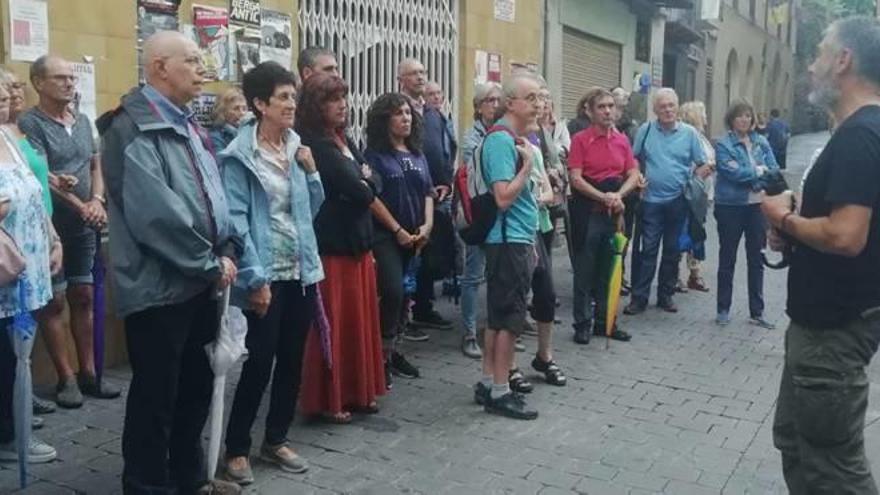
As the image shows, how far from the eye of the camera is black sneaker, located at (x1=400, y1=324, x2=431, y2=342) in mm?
6746

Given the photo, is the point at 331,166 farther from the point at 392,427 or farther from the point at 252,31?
the point at 252,31

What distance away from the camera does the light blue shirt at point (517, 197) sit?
4.93m

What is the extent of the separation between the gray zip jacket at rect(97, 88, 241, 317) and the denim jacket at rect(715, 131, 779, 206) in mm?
5067

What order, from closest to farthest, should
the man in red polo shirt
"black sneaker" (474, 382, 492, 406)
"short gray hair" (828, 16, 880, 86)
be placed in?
"short gray hair" (828, 16, 880, 86) < "black sneaker" (474, 382, 492, 406) < the man in red polo shirt

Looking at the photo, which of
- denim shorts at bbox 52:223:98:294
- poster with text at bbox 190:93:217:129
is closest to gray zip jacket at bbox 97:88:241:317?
denim shorts at bbox 52:223:98:294

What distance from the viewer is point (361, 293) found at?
4871 mm

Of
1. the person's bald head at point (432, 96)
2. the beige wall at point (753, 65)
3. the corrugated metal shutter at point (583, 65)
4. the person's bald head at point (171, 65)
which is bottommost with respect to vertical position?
the person's bald head at point (171, 65)

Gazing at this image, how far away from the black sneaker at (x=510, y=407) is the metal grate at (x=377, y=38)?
3215 millimetres

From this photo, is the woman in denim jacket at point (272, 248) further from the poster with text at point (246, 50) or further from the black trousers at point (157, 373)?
the poster with text at point (246, 50)

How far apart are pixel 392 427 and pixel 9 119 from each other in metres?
2.47

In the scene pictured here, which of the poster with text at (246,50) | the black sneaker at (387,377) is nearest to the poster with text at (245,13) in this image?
the poster with text at (246,50)

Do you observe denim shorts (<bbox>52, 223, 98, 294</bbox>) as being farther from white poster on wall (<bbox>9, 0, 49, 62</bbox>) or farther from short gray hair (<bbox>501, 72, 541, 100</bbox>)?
short gray hair (<bbox>501, 72, 541, 100</bbox>)

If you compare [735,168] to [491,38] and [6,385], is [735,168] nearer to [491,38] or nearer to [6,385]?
[491,38]

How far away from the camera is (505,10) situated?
393 inches
